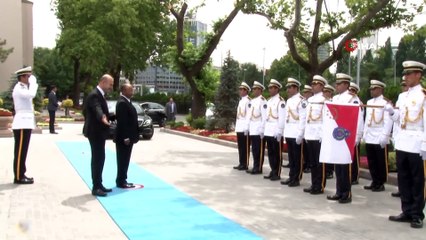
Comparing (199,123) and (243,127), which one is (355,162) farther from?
(199,123)

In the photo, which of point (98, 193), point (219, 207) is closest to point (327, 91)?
point (219, 207)

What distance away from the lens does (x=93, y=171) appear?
841cm

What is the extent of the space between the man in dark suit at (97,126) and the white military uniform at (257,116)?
145 inches

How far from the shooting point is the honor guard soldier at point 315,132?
9016 millimetres

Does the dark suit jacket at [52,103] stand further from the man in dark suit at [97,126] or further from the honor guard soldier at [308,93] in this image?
the honor guard soldier at [308,93]

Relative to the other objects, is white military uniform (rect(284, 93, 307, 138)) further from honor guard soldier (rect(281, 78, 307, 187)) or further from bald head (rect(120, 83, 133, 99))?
bald head (rect(120, 83, 133, 99))

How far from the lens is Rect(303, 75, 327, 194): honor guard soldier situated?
9016mm

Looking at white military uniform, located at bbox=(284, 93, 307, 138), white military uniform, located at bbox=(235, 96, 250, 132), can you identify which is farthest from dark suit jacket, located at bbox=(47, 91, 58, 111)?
white military uniform, located at bbox=(284, 93, 307, 138)

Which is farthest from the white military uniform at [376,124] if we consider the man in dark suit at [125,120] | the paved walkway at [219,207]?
the man in dark suit at [125,120]

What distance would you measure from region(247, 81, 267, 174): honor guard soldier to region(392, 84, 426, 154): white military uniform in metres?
4.04

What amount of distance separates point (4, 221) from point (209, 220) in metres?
2.74

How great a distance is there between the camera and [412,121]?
676 centimetres

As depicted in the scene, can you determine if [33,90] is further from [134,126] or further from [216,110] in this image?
[216,110]

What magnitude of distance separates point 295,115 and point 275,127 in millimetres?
646
